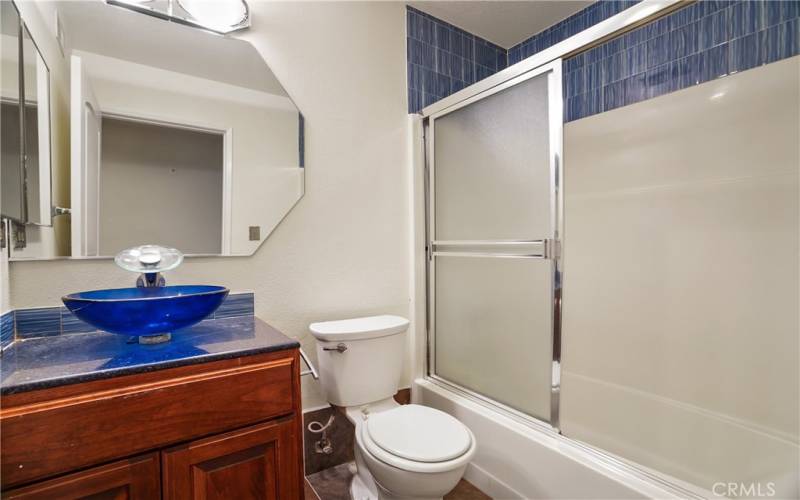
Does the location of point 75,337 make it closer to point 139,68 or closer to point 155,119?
point 155,119

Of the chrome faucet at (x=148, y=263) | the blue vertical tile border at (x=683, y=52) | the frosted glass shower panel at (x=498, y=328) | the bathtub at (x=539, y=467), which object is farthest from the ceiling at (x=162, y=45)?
the bathtub at (x=539, y=467)

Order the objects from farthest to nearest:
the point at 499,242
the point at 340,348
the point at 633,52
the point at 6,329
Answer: the point at 633,52 < the point at 499,242 < the point at 340,348 < the point at 6,329

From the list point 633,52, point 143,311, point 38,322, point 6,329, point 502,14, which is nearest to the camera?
point 143,311

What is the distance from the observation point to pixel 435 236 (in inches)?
82.6

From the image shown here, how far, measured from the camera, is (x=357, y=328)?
1.62 metres

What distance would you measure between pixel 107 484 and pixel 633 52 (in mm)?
2618

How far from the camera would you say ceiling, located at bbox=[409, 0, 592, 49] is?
208cm

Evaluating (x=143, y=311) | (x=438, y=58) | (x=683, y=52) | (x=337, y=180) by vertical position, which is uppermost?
(x=438, y=58)

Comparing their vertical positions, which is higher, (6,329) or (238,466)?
(6,329)

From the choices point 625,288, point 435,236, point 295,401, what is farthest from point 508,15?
point 295,401

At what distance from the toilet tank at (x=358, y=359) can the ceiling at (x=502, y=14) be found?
5.66ft

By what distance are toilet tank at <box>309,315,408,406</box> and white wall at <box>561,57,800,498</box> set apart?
0.79 metres

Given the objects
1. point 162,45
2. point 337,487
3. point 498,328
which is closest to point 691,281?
point 498,328

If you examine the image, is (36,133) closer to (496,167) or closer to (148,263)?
(148,263)
